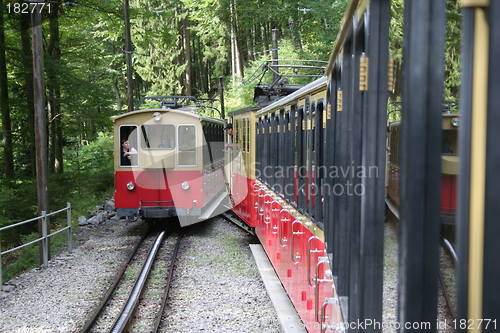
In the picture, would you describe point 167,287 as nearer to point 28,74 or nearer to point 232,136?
point 232,136

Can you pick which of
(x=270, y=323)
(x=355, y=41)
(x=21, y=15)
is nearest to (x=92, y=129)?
(x=21, y=15)

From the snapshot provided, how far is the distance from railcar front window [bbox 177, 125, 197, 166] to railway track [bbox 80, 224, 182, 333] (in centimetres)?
211

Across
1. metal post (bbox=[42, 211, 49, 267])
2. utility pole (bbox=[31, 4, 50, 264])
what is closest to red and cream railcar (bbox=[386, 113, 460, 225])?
utility pole (bbox=[31, 4, 50, 264])

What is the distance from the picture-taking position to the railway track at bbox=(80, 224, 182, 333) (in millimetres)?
6762

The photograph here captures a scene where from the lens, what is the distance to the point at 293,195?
5.89 metres

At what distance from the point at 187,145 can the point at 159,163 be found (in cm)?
81

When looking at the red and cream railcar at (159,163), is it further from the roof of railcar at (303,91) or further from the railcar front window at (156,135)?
the roof of railcar at (303,91)

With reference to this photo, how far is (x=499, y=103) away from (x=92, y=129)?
22.2 m

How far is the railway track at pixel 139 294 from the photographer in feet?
22.2

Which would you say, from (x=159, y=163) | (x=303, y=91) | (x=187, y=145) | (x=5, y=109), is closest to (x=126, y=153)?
(x=159, y=163)

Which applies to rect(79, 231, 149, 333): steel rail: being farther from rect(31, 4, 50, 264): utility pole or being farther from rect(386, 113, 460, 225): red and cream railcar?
rect(386, 113, 460, 225): red and cream railcar

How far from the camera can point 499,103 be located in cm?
91

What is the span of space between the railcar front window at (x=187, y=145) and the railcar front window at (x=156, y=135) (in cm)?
23

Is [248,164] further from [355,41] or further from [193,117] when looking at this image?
[355,41]
